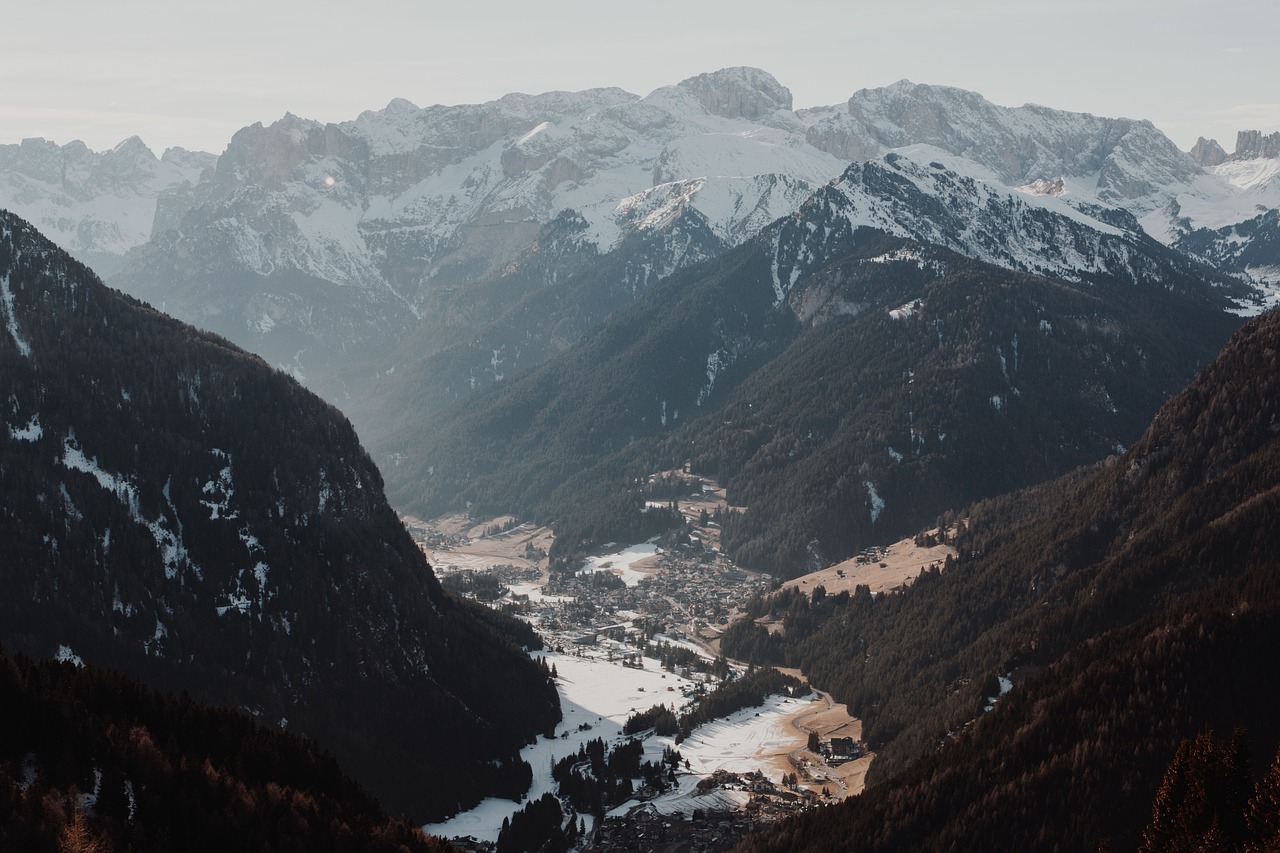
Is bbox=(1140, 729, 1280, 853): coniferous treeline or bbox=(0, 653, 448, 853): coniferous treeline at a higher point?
bbox=(1140, 729, 1280, 853): coniferous treeline

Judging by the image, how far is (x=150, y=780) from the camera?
426 feet

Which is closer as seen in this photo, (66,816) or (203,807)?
(66,816)

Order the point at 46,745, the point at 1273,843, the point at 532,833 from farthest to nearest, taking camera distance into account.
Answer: the point at 532,833, the point at 46,745, the point at 1273,843

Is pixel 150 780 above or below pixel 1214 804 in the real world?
below

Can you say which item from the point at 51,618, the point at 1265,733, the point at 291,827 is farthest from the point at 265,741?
the point at 1265,733

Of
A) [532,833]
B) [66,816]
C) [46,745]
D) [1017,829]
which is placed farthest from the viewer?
[532,833]

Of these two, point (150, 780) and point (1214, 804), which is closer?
point (1214, 804)

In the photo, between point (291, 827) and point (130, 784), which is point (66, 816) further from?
point (291, 827)

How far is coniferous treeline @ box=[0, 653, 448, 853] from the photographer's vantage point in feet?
383

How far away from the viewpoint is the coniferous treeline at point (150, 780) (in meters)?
117

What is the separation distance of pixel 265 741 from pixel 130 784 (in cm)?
2746

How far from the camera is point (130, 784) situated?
5054 inches

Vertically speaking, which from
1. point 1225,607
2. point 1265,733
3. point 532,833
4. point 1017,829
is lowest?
point 532,833

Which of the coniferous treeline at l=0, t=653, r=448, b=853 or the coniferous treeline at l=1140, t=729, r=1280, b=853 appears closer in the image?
the coniferous treeline at l=1140, t=729, r=1280, b=853
